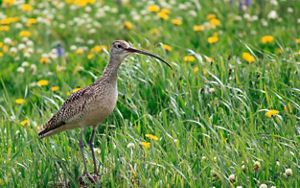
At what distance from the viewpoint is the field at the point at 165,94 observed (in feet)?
22.3

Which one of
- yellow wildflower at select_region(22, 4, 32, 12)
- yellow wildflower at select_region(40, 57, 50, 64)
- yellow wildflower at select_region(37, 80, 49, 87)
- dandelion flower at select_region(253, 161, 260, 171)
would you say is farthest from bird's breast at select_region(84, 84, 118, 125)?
yellow wildflower at select_region(22, 4, 32, 12)

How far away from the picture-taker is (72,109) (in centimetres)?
709

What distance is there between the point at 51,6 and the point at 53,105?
4.81 meters

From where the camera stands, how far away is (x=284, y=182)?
20.9ft

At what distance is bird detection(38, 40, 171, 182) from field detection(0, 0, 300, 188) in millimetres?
220

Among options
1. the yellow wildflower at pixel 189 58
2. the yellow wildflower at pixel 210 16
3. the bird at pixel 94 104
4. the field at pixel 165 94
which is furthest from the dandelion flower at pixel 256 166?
the yellow wildflower at pixel 210 16

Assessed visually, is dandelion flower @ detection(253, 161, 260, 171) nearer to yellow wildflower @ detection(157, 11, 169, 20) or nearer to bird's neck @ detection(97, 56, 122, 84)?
bird's neck @ detection(97, 56, 122, 84)

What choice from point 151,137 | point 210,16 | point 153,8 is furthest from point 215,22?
point 151,137

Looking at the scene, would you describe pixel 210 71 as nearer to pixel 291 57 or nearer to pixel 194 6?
pixel 291 57

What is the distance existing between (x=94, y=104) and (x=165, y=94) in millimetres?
1691

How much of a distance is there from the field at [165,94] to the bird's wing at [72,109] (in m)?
0.24

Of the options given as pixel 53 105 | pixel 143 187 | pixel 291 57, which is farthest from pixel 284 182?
pixel 53 105

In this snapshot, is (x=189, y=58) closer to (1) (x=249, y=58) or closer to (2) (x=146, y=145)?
(1) (x=249, y=58)

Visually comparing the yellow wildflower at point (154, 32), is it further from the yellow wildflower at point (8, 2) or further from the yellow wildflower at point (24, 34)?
the yellow wildflower at point (8, 2)
